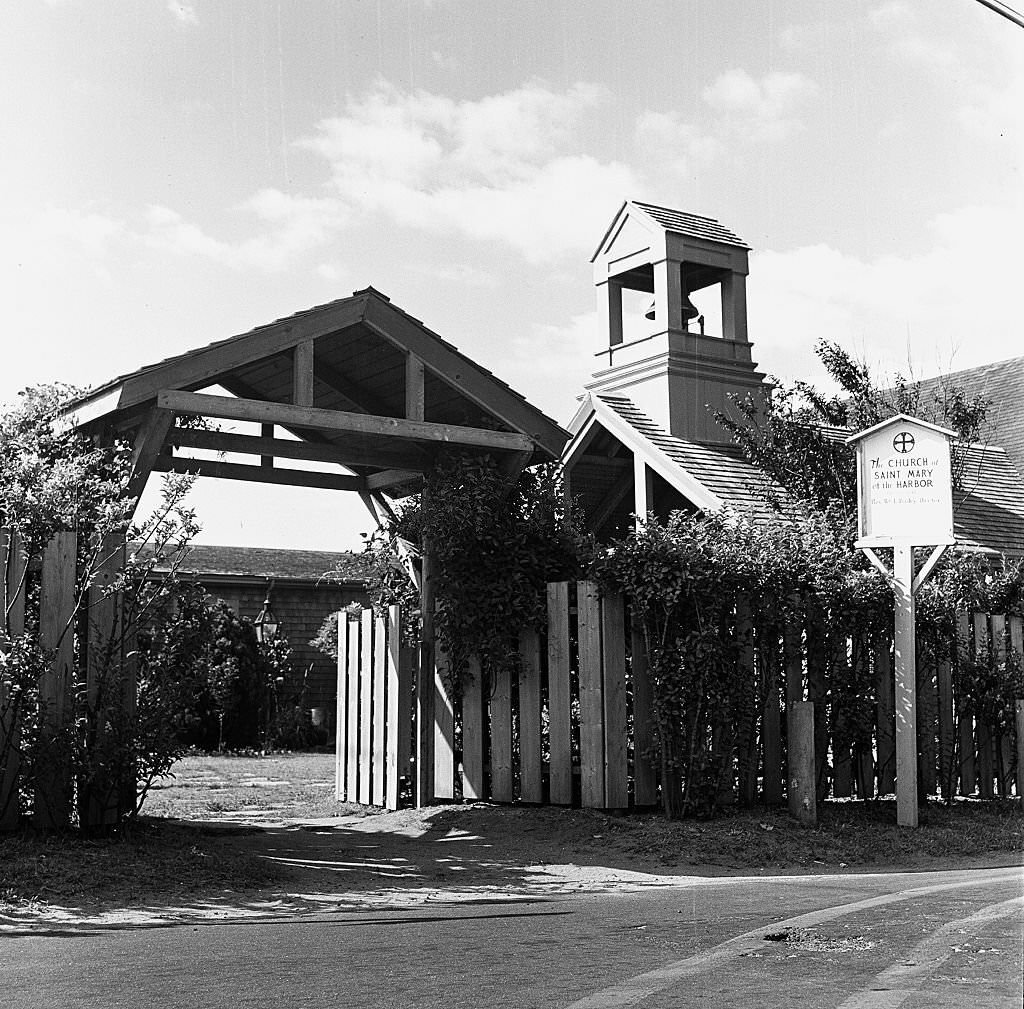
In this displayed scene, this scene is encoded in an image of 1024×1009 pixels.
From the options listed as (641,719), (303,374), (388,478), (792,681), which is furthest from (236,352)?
(792,681)

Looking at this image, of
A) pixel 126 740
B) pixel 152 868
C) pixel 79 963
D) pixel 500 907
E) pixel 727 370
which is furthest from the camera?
pixel 727 370

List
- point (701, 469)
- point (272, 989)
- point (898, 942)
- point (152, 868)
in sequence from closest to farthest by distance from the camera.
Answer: point (272, 989) → point (898, 942) → point (152, 868) → point (701, 469)

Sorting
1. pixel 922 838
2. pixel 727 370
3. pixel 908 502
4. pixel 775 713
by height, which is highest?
A: pixel 727 370

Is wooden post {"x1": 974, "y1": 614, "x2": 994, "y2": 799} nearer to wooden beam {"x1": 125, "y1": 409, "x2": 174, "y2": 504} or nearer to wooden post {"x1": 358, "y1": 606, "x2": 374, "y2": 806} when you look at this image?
wooden post {"x1": 358, "y1": 606, "x2": 374, "y2": 806}

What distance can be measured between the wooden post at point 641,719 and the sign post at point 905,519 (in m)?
2.14

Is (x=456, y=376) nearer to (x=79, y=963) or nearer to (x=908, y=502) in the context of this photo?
(x=908, y=502)

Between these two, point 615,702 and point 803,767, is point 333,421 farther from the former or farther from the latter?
point 803,767

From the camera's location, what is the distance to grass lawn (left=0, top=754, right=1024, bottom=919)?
7.90m

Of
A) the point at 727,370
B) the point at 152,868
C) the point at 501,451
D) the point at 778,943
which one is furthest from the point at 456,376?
the point at 727,370

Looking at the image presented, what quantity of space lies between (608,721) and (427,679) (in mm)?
2110

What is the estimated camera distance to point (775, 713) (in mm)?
11297

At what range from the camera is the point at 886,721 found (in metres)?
12.0

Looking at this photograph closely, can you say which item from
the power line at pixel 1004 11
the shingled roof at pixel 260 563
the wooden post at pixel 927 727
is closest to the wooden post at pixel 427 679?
the wooden post at pixel 927 727

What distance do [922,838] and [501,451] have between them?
5.15m
